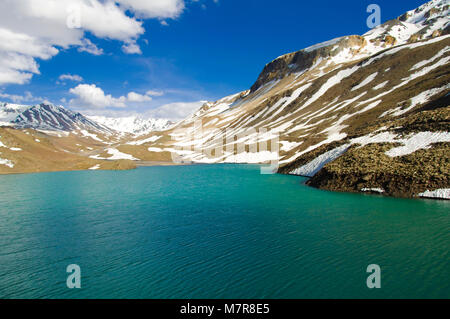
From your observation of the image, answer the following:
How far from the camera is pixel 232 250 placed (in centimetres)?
1888

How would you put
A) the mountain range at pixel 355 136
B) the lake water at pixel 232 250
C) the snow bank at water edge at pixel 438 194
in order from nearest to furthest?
the lake water at pixel 232 250
the snow bank at water edge at pixel 438 194
the mountain range at pixel 355 136

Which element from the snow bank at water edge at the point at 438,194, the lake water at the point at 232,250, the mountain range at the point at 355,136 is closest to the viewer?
the lake water at the point at 232,250

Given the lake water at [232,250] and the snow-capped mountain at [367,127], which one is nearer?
the lake water at [232,250]

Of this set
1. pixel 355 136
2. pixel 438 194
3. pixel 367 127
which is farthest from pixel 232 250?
pixel 367 127

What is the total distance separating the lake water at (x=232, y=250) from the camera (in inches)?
547

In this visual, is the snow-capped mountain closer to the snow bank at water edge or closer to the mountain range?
the mountain range

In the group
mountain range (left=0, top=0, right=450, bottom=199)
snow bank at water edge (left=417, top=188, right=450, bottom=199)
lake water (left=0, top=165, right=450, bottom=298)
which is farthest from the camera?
mountain range (left=0, top=0, right=450, bottom=199)

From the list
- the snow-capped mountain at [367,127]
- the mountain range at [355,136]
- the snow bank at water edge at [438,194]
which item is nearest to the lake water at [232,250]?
the snow bank at water edge at [438,194]

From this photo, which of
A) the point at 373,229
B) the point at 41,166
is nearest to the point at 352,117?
the point at 373,229

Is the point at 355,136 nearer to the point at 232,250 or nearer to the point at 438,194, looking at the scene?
the point at 438,194

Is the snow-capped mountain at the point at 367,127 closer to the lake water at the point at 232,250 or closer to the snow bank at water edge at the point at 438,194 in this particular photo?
the snow bank at water edge at the point at 438,194

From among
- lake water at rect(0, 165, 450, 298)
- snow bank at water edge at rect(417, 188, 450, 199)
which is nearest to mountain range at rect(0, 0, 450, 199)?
snow bank at water edge at rect(417, 188, 450, 199)

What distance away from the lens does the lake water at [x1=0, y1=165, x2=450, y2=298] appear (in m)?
13.9

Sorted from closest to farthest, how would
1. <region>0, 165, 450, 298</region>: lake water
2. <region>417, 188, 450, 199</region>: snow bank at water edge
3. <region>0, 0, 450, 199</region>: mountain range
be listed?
<region>0, 165, 450, 298</region>: lake water
<region>417, 188, 450, 199</region>: snow bank at water edge
<region>0, 0, 450, 199</region>: mountain range
